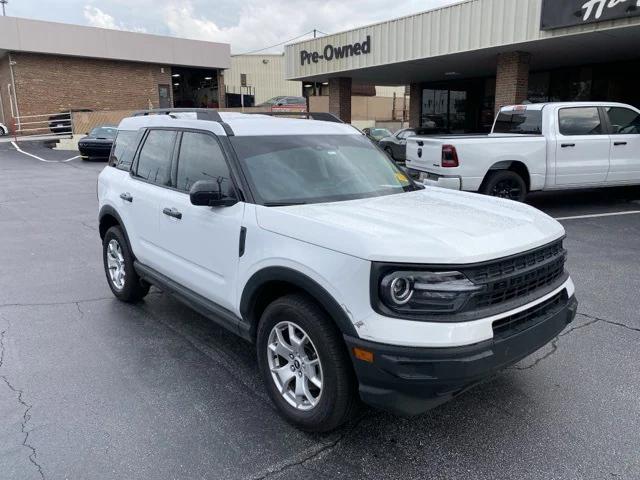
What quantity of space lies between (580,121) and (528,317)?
7970 millimetres

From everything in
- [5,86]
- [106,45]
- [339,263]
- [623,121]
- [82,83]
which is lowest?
[339,263]

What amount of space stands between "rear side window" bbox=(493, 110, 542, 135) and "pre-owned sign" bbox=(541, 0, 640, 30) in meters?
3.52

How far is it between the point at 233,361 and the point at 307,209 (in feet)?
4.95

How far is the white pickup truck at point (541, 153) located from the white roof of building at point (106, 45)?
30853mm

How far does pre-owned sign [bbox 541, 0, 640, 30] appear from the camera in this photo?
11.2 metres

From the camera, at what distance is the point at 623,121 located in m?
9.92

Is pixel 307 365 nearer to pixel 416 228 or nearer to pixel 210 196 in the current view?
pixel 416 228

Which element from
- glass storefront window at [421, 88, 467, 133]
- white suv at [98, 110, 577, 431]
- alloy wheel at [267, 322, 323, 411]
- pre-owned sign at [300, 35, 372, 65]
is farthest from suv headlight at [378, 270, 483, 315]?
glass storefront window at [421, 88, 467, 133]

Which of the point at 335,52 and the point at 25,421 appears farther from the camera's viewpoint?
the point at 335,52

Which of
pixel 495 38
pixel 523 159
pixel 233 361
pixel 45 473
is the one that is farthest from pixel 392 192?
pixel 495 38

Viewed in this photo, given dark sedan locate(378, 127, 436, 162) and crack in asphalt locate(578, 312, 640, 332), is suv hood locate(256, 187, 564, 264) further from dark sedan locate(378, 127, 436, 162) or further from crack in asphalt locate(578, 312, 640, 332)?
dark sedan locate(378, 127, 436, 162)

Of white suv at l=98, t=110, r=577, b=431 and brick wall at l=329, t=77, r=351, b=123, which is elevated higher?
brick wall at l=329, t=77, r=351, b=123

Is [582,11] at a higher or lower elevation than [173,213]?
higher

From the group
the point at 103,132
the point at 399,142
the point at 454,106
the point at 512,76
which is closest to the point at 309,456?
the point at 512,76
